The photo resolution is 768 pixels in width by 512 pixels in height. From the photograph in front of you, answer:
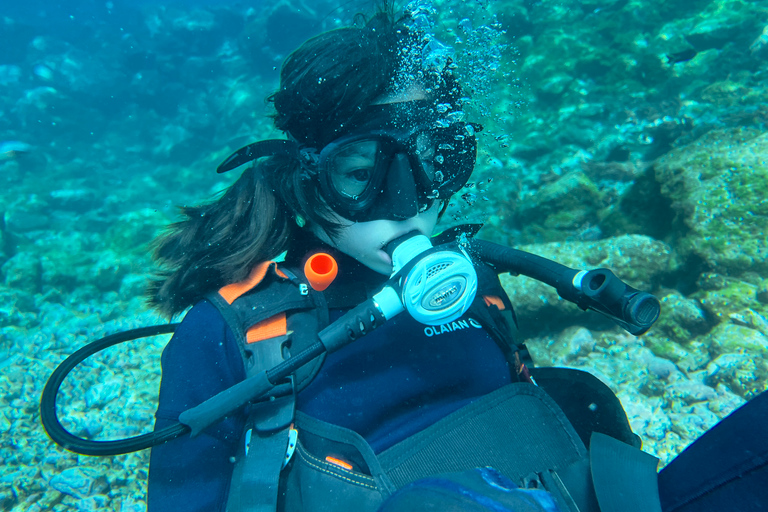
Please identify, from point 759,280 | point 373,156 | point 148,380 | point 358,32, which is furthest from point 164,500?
point 759,280

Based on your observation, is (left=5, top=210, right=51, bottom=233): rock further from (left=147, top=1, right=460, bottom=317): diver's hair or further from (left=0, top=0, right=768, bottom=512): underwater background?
(left=147, top=1, right=460, bottom=317): diver's hair

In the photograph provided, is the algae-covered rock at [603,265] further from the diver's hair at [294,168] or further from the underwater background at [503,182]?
the diver's hair at [294,168]

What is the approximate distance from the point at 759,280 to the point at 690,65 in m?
9.54

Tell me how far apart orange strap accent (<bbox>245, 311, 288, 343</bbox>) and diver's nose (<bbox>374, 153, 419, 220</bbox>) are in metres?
0.56

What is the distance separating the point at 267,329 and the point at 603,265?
164 inches

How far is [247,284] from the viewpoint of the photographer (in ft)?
4.87

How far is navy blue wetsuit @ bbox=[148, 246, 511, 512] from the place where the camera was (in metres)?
1.28

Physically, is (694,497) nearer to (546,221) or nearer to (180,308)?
(180,308)

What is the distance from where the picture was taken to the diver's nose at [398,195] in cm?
151

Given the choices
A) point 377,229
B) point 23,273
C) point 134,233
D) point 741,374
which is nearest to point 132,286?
point 134,233

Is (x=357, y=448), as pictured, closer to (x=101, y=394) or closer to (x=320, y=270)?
(x=320, y=270)

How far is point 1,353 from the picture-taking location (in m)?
6.29

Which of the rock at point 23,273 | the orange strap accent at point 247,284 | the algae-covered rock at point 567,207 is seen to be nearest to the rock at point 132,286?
the rock at point 23,273

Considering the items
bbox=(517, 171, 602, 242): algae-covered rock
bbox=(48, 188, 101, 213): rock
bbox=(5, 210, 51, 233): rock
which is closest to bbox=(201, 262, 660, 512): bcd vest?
bbox=(517, 171, 602, 242): algae-covered rock
